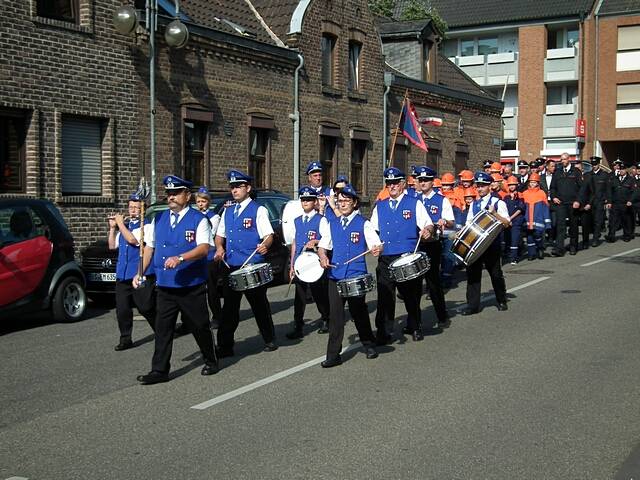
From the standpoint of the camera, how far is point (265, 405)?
7125mm

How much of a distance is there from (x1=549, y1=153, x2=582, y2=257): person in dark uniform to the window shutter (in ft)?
34.0

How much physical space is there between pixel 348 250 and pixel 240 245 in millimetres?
1257

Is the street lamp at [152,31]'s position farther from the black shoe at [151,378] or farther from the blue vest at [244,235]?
the black shoe at [151,378]

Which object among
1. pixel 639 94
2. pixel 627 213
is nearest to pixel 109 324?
pixel 627 213

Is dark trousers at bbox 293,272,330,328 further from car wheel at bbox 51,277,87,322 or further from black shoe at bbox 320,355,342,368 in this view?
car wheel at bbox 51,277,87,322

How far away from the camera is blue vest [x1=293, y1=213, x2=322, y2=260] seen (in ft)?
35.2

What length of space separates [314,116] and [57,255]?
13998 mm

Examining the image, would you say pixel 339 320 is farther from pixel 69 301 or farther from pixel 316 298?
pixel 69 301

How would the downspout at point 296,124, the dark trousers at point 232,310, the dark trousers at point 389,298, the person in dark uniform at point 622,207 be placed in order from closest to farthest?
the dark trousers at point 232,310, the dark trousers at point 389,298, the person in dark uniform at point 622,207, the downspout at point 296,124

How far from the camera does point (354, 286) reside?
8.54 meters

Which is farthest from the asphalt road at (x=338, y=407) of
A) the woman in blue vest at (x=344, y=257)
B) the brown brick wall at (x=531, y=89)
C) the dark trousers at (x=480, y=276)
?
the brown brick wall at (x=531, y=89)

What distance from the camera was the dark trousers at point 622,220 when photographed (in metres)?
23.3

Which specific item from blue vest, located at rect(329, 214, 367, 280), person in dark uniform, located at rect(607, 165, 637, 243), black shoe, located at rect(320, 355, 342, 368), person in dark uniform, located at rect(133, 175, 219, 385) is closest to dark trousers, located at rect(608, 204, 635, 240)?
person in dark uniform, located at rect(607, 165, 637, 243)

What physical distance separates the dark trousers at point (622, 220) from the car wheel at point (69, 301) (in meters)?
15.7
